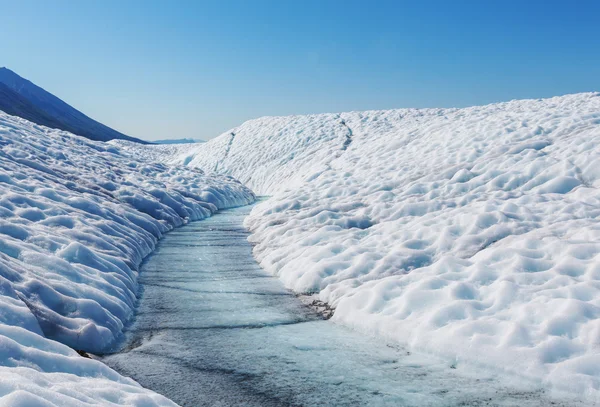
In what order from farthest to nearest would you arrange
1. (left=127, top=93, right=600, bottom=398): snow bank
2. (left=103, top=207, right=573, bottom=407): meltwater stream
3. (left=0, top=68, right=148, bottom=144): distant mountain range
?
(left=0, top=68, right=148, bottom=144): distant mountain range → (left=127, top=93, right=600, bottom=398): snow bank → (left=103, top=207, right=573, bottom=407): meltwater stream

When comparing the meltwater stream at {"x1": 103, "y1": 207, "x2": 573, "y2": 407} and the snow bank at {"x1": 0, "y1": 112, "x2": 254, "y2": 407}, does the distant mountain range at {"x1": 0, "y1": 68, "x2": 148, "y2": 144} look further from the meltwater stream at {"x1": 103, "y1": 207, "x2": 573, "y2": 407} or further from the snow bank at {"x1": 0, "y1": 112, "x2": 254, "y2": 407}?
the meltwater stream at {"x1": 103, "y1": 207, "x2": 573, "y2": 407}

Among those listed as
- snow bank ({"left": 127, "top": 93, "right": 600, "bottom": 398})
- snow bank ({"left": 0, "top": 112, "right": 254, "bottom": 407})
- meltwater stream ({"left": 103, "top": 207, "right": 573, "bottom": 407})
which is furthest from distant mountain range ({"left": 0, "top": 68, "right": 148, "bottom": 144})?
meltwater stream ({"left": 103, "top": 207, "right": 573, "bottom": 407})

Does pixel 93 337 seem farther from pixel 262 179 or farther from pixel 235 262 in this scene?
pixel 262 179

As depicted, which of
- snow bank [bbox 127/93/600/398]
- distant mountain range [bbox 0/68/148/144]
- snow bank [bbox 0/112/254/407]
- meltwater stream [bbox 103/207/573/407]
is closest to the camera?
snow bank [bbox 0/112/254/407]

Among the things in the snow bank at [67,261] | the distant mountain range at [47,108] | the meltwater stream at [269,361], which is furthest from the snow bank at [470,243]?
the distant mountain range at [47,108]

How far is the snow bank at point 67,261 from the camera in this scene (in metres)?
4.09

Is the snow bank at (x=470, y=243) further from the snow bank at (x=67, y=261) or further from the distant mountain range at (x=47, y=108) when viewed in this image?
the distant mountain range at (x=47, y=108)

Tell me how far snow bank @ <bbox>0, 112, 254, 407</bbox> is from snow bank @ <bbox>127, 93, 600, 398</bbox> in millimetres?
3315

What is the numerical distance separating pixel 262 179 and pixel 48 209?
25411mm

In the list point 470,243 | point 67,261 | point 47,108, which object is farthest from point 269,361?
point 47,108

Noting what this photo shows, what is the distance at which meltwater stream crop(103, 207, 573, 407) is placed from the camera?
491 cm

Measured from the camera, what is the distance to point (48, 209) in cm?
1073

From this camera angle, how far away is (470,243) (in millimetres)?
9016

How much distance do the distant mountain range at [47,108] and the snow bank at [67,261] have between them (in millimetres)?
113830
